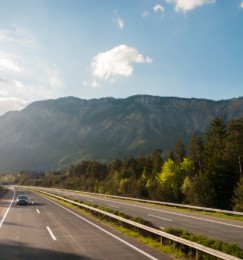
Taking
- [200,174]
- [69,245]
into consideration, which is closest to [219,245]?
[69,245]

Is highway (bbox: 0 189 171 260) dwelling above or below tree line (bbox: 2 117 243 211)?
below

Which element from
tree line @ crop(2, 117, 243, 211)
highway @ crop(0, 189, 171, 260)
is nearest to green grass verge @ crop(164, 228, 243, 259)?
highway @ crop(0, 189, 171, 260)

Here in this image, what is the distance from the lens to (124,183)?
97.9 m

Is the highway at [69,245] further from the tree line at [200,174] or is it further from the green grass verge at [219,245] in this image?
the tree line at [200,174]

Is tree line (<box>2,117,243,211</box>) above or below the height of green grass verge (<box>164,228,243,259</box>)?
above

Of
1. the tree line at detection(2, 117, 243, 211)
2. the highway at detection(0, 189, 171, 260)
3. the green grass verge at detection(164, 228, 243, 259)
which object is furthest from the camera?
the tree line at detection(2, 117, 243, 211)

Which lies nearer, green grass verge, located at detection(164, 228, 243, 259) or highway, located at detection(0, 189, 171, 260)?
green grass verge, located at detection(164, 228, 243, 259)

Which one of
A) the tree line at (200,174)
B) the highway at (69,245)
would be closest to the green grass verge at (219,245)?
the highway at (69,245)

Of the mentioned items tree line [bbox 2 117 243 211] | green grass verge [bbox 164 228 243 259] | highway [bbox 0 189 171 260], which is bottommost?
highway [bbox 0 189 171 260]

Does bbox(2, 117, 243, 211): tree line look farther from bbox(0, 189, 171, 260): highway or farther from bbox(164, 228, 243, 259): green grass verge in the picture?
bbox(164, 228, 243, 259): green grass verge

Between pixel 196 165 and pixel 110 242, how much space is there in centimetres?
6993

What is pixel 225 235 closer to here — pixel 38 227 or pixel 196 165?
pixel 38 227

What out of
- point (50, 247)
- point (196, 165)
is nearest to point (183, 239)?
point (50, 247)

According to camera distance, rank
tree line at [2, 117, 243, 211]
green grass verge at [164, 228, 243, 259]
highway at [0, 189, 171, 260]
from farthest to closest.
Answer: tree line at [2, 117, 243, 211] → highway at [0, 189, 171, 260] → green grass verge at [164, 228, 243, 259]
